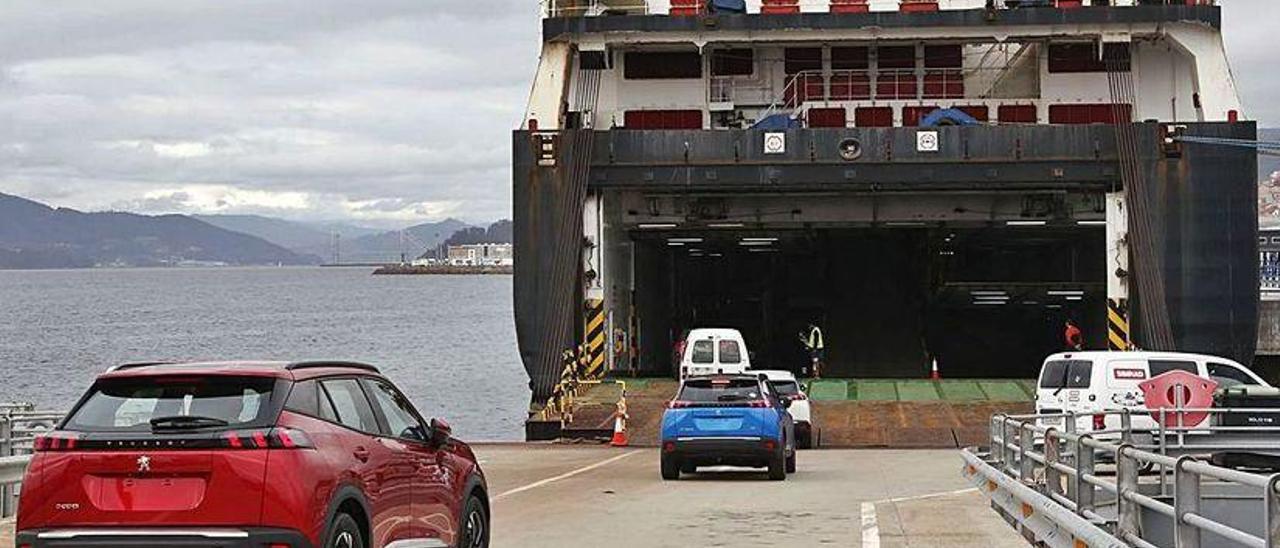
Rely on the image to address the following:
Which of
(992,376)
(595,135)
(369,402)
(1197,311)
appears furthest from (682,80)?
(369,402)

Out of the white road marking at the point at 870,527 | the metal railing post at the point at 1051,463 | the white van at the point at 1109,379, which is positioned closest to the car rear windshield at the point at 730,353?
the white van at the point at 1109,379

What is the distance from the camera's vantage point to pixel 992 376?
176ft

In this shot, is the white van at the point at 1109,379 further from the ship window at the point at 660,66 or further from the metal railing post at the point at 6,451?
the ship window at the point at 660,66

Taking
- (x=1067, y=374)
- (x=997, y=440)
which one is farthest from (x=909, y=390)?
(x=997, y=440)

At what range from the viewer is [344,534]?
10672 mm

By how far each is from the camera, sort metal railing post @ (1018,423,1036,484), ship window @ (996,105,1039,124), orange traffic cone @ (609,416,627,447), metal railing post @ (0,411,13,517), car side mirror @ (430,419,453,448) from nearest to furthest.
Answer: car side mirror @ (430,419,453,448) → metal railing post @ (1018,423,1036,484) → metal railing post @ (0,411,13,517) → orange traffic cone @ (609,416,627,447) → ship window @ (996,105,1039,124)

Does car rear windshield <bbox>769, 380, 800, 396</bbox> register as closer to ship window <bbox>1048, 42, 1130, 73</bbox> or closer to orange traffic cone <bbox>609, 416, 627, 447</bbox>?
orange traffic cone <bbox>609, 416, 627, 447</bbox>

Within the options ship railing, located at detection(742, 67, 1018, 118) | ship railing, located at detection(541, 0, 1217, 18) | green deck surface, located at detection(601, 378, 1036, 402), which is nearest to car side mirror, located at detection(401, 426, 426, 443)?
green deck surface, located at detection(601, 378, 1036, 402)

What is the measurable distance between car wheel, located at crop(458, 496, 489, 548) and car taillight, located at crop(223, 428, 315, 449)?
2700 mm

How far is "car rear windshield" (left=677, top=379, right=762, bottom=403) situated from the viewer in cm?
2356

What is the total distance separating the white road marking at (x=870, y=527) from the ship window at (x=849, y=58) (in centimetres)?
2196

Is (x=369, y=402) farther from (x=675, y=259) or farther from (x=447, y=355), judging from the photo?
(x=447, y=355)

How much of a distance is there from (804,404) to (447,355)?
7150cm

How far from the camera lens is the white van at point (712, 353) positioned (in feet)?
116
